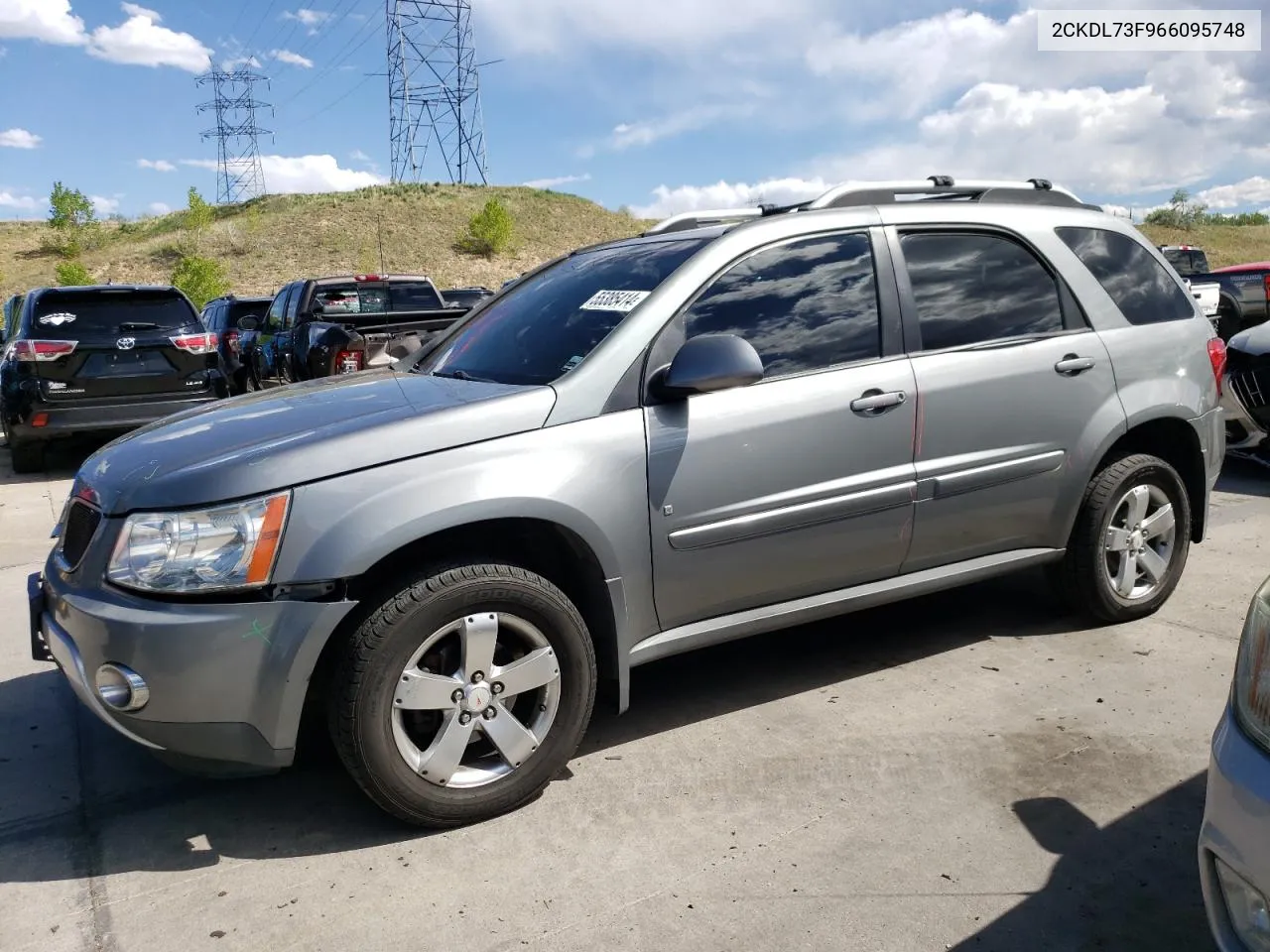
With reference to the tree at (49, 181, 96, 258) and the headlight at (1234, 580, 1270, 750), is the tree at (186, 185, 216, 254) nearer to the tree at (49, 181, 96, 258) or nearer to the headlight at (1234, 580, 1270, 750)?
the tree at (49, 181, 96, 258)

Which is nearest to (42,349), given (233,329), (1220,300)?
(233,329)

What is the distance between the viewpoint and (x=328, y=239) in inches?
→ 2341

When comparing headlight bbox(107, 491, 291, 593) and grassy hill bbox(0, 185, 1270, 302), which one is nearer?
headlight bbox(107, 491, 291, 593)

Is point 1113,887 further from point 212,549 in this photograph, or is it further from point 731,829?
point 212,549

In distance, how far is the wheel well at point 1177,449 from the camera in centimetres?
445

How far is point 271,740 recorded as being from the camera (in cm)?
280

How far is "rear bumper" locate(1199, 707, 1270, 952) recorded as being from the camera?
71.4 inches

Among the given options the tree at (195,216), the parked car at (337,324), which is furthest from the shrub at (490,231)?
the parked car at (337,324)

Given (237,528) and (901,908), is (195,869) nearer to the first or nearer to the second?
(237,528)

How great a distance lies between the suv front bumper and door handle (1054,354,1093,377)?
114 inches

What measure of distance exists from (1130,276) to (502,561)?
307 cm

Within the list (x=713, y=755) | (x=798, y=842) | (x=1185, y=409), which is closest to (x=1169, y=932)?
(x=798, y=842)

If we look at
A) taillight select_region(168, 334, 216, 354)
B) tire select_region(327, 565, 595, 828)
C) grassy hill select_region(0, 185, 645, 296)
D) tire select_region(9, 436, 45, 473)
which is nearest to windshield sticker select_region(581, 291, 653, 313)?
tire select_region(327, 565, 595, 828)

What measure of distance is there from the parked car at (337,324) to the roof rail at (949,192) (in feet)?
12.5
